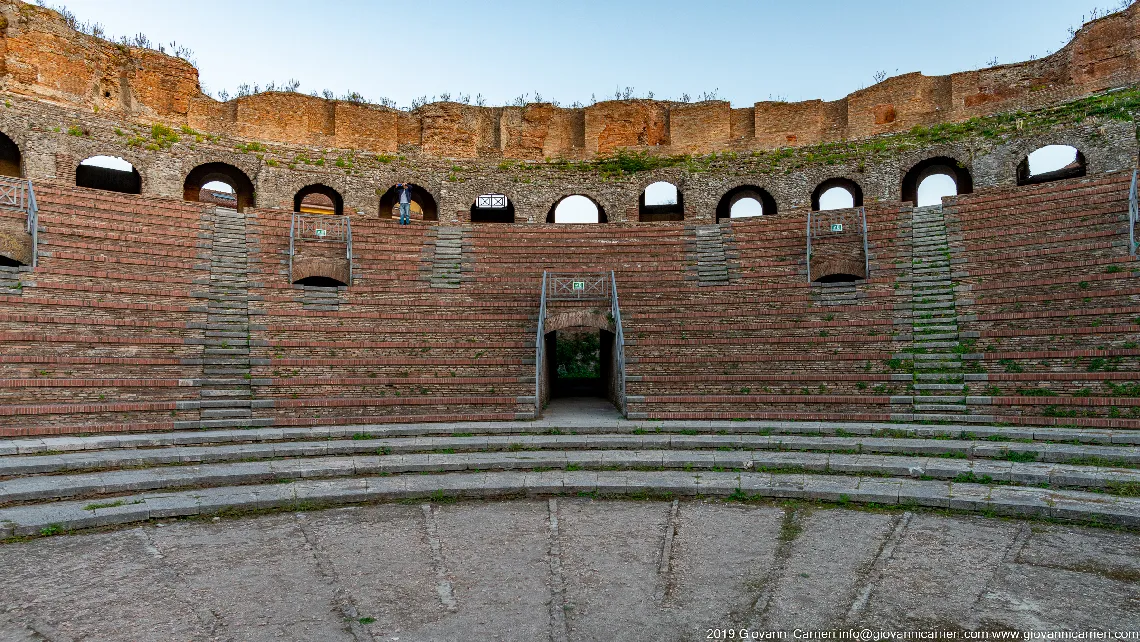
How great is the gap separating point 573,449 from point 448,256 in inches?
301

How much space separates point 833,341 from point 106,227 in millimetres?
14072

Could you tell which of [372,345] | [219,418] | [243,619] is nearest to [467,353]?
[372,345]

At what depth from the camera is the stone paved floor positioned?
446 centimetres

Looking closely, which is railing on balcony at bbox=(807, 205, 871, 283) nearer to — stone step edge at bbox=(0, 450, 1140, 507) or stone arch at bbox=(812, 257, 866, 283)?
stone arch at bbox=(812, 257, 866, 283)

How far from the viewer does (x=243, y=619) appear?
453 cm

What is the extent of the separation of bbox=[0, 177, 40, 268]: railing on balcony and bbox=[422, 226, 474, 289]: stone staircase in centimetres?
686

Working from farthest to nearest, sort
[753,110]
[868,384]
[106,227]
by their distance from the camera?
[753,110] → [106,227] → [868,384]

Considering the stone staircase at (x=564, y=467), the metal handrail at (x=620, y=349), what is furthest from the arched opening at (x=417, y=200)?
the stone staircase at (x=564, y=467)

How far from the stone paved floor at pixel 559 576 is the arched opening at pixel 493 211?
55.8 feet

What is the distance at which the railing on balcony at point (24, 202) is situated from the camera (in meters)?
11.7

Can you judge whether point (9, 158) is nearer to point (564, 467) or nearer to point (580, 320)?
point (580, 320)

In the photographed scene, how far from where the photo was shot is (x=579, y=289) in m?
14.1

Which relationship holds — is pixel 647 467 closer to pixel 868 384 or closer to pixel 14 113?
pixel 868 384

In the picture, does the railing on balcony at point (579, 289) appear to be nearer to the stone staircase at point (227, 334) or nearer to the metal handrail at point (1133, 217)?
the stone staircase at point (227, 334)
